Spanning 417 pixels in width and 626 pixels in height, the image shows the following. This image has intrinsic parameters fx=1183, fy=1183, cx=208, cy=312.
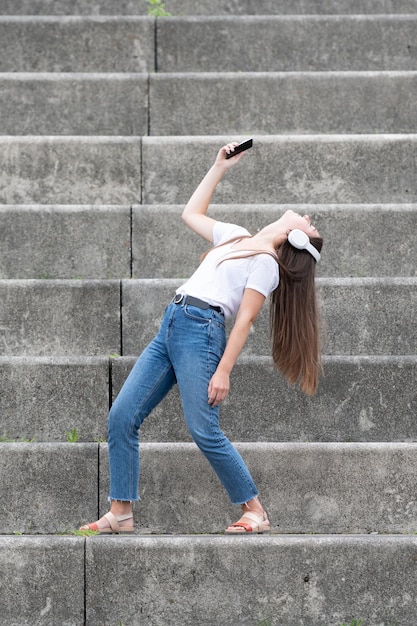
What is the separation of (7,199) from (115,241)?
2.68 feet

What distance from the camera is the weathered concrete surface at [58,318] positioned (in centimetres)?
525

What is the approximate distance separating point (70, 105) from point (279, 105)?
1.19 metres

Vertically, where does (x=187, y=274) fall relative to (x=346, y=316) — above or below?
above

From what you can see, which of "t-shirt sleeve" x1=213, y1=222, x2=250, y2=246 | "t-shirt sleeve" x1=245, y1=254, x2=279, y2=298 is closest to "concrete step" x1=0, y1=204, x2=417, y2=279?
"t-shirt sleeve" x1=213, y1=222, x2=250, y2=246

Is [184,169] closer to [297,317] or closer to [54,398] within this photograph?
[54,398]

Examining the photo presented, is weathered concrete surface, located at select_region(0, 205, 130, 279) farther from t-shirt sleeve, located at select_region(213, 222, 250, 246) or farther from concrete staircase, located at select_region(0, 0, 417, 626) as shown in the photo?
t-shirt sleeve, located at select_region(213, 222, 250, 246)

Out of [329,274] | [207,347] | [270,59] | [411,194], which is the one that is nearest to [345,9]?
[270,59]

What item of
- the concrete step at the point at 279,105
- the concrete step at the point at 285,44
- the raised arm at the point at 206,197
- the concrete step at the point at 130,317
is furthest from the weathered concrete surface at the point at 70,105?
the raised arm at the point at 206,197

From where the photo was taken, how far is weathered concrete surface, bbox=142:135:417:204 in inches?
245

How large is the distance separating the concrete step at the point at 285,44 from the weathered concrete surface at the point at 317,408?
2.96 metres

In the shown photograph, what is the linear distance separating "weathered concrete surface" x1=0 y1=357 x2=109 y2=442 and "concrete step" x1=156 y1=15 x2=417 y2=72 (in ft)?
9.70

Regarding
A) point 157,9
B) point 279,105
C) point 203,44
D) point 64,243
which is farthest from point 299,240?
point 157,9

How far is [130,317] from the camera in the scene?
529 centimetres

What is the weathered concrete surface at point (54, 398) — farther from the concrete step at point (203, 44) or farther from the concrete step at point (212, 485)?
the concrete step at point (203, 44)
